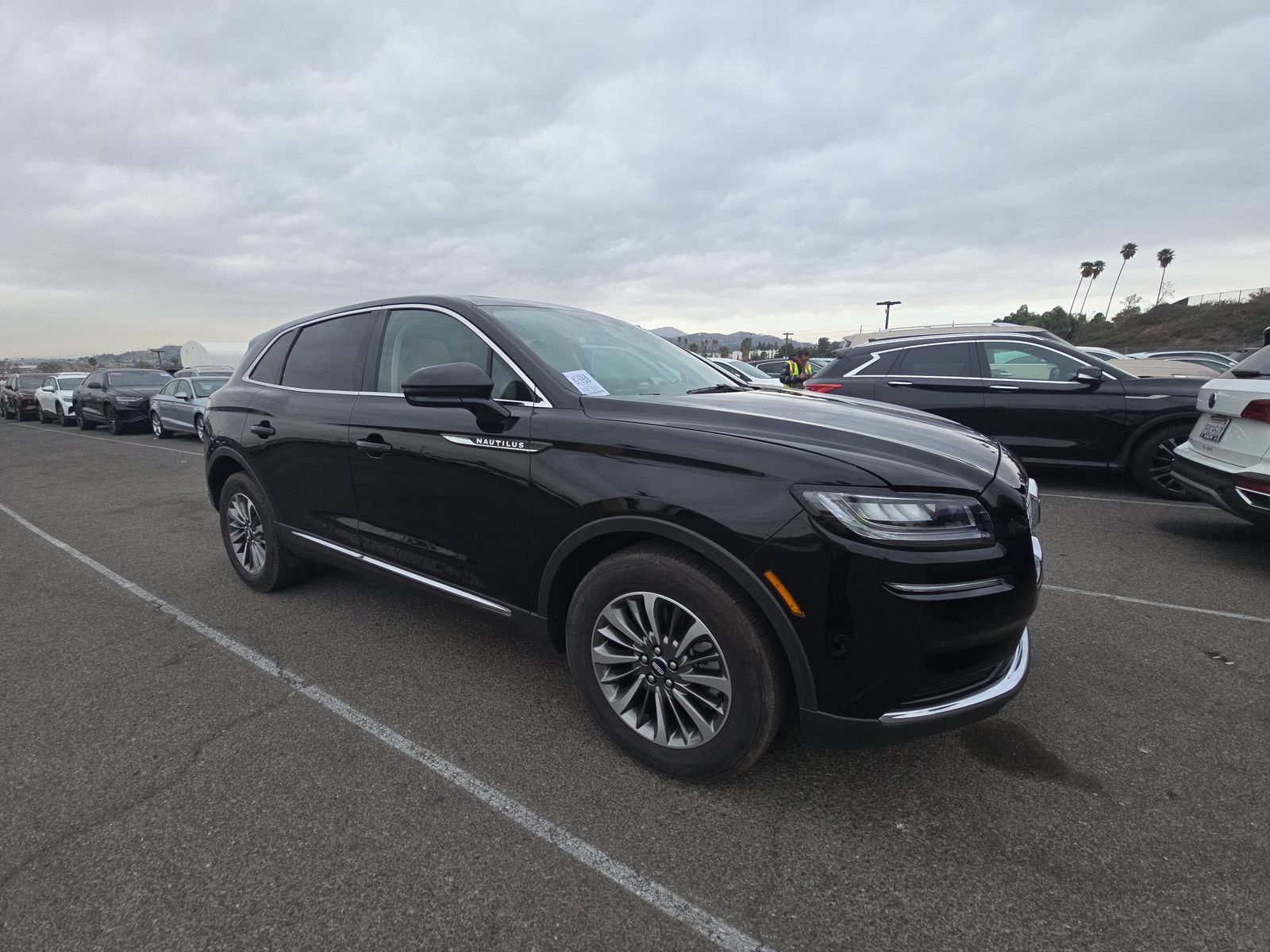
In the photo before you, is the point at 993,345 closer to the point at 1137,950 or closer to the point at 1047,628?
the point at 1047,628

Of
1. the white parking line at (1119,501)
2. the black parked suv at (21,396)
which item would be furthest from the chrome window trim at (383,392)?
the black parked suv at (21,396)

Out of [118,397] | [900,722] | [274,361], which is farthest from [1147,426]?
[118,397]

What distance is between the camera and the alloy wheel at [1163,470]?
630 cm

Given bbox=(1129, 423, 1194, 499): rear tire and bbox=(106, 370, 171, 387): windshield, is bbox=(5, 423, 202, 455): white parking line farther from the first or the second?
bbox=(1129, 423, 1194, 499): rear tire

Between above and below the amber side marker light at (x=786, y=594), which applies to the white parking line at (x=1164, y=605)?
below

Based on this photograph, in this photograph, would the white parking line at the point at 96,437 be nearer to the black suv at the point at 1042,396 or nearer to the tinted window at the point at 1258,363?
the black suv at the point at 1042,396

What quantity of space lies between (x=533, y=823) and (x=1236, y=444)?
5.02 m

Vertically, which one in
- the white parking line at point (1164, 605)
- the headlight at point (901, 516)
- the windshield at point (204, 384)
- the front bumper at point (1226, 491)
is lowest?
the white parking line at point (1164, 605)

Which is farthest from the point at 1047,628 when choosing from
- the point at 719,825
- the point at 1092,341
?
the point at 1092,341

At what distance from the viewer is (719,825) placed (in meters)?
2.08

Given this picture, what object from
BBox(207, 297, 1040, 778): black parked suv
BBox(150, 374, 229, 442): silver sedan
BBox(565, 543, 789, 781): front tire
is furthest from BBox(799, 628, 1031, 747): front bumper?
BBox(150, 374, 229, 442): silver sedan

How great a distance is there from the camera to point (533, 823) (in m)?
2.09

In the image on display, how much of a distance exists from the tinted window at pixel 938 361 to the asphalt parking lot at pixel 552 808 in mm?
4125

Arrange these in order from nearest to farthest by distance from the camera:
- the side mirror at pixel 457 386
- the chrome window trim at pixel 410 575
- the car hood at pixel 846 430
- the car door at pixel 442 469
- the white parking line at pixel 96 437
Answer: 1. the car hood at pixel 846 430
2. the side mirror at pixel 457 386
3. the car door at pixel 442 469
4. the chrome window trim at pixel 410 575
5. the white parking line at pixel 96 437
